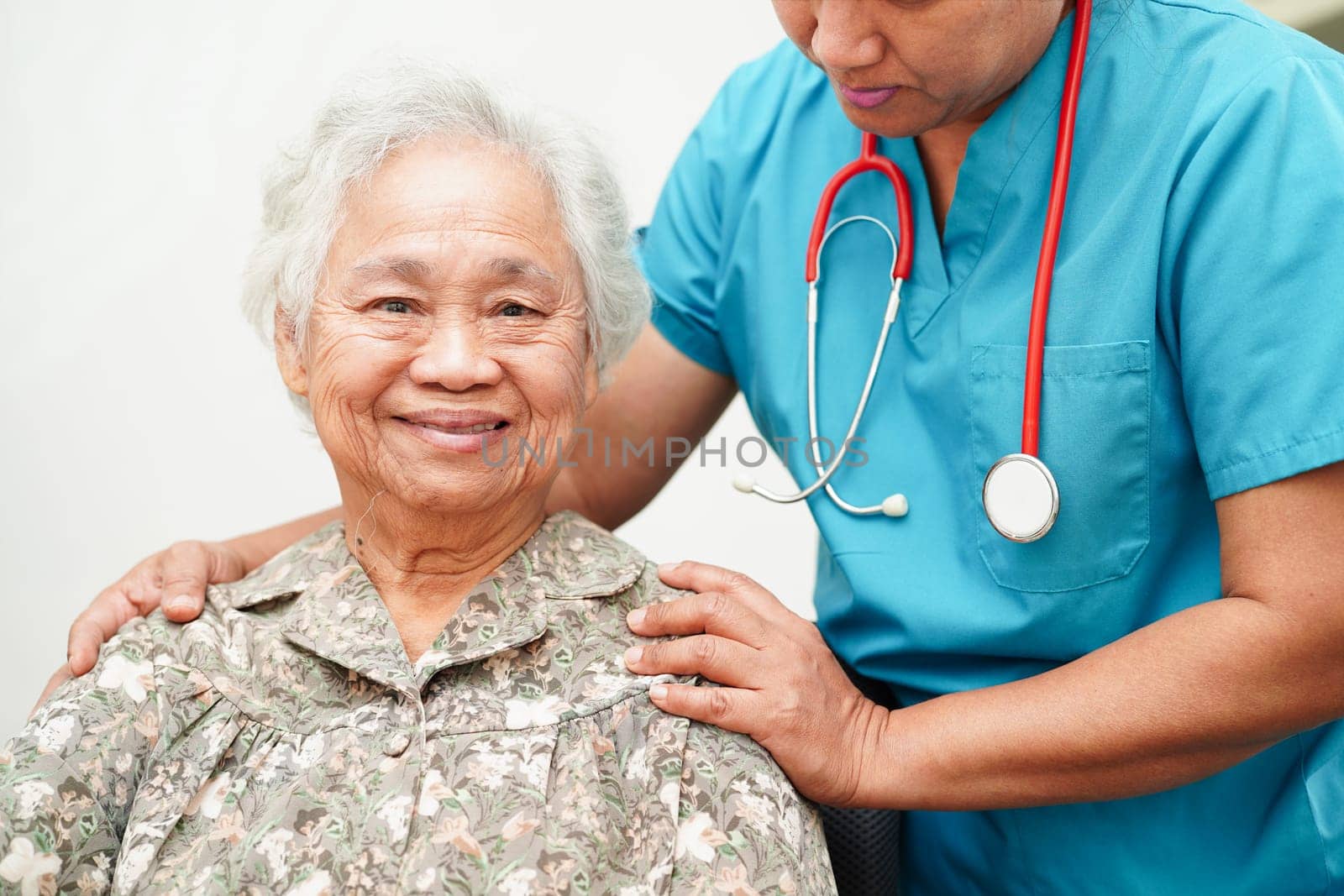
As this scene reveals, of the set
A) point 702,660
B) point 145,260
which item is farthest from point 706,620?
point 145,260

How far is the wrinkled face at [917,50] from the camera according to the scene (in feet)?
3.78

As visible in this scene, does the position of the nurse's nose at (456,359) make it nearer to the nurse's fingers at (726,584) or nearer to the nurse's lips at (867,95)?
the nurse's fingers at (726,584)

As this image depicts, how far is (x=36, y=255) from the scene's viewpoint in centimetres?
216

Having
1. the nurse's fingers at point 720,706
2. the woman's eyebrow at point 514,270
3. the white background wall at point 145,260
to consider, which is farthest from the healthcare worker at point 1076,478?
the white background wall at point 145,260

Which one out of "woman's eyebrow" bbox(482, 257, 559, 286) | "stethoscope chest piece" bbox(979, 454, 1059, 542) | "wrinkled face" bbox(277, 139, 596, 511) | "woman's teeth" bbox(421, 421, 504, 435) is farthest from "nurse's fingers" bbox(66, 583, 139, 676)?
"stethoscope chest piece" bbox(979, 454, 1059, 542)

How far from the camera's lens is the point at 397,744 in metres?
1.23

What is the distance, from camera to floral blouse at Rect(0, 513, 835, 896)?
1165 millimetres

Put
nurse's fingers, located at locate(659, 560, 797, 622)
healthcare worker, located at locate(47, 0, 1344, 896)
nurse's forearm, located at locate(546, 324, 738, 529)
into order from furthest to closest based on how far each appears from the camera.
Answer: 1. nurse's forearm, located at locate(546, 324, 738, 529)
2. nurse's fingers, located at locate(659, 560, 797, 622)
3. healthcare worker, located at locate(47, 0, 1344, 896)

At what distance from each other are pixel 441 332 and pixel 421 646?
36 cm

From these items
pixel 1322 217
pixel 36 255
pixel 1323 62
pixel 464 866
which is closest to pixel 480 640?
pixel 464 866

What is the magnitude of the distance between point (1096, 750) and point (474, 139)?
0.93 m

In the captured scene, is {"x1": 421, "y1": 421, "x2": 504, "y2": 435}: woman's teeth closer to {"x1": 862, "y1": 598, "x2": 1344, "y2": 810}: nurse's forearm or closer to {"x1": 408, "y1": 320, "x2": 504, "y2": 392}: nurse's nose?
{"x1": 408, "y1": 320, "x2": 504, "y2": 392}: nurse's nose

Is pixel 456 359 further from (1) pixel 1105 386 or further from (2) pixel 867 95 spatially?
(1) pixel 1105 386

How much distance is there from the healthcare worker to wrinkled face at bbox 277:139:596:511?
0.26m
